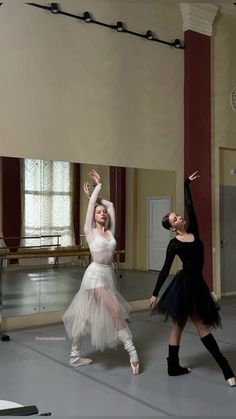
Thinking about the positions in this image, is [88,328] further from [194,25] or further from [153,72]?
[194,25]

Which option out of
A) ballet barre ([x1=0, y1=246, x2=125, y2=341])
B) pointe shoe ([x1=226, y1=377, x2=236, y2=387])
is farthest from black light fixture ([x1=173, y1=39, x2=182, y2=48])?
pointe shoe ([x1=226, y1=377, x2=236, y2=387])

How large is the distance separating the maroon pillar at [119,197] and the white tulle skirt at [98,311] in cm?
252

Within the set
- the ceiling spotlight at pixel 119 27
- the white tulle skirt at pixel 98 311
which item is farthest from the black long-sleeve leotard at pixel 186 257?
the ceiling spotlight at pixel 119 27

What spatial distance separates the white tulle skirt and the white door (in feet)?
9.43

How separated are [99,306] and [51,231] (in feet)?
7.04

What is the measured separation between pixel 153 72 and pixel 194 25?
3.81ft

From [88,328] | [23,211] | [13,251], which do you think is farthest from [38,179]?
[88,328]

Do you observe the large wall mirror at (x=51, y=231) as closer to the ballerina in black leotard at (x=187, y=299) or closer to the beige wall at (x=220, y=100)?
the beige wall at (x=220, y=100)

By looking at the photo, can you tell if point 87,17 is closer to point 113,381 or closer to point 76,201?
point 76,201

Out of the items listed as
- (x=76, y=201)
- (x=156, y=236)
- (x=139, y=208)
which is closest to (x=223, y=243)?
(x=156, y=236)

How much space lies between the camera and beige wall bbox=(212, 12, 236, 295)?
24.7ft

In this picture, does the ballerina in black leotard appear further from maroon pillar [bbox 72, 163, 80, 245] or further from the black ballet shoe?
maroon pillar [bbox 72, 163, 80, 245]

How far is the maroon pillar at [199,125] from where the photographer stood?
711cm

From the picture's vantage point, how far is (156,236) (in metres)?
6.91
